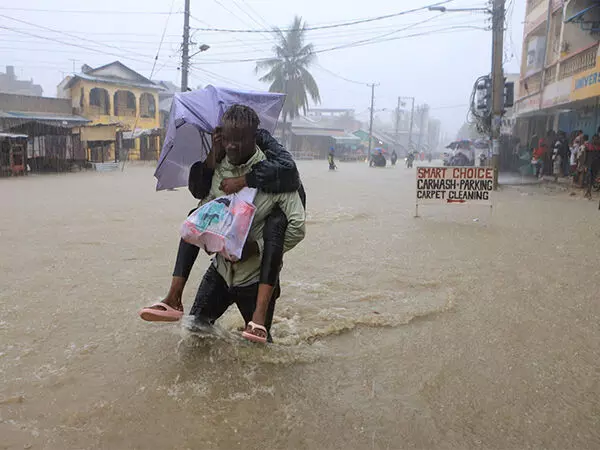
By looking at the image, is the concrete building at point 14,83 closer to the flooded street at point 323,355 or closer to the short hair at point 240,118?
the flooded street at point 323,355

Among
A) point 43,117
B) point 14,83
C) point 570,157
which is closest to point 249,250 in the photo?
point 570,157

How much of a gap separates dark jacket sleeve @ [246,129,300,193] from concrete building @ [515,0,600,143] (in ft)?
43.5

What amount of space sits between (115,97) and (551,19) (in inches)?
1063

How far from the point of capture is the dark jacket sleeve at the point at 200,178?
2.88 meters

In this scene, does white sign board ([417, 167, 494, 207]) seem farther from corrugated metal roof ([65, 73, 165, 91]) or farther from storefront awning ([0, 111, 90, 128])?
corrugated metal roof ([65, 73, 165, 91])

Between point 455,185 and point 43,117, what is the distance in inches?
1102

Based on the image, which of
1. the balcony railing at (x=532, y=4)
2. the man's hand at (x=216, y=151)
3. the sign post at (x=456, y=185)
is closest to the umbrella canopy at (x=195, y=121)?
the man's hand at (x=216, y=151)

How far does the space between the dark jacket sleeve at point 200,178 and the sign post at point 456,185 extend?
21.4ft

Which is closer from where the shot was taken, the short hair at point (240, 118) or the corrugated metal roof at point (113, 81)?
the short hair at point (240, 118)

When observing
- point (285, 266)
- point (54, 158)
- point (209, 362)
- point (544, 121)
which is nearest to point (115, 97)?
point (54, 158)

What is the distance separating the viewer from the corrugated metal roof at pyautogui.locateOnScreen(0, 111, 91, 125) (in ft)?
89.8

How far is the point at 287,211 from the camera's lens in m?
2.72

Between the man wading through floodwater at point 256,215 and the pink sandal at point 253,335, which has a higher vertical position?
the man wading through floodwater at point 256,215

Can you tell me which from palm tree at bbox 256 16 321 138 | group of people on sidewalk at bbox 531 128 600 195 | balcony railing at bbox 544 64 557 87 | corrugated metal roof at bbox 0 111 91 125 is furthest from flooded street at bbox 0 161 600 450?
palm tree at bbox 256 16 321 138
